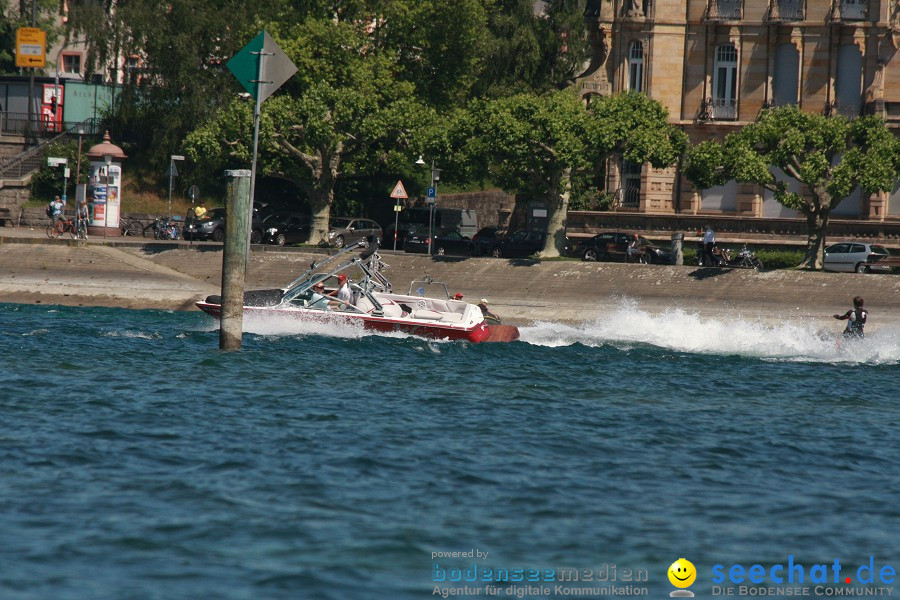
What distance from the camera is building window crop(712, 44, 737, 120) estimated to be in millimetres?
60469

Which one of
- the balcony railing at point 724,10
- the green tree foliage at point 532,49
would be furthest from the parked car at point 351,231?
the balcony railing at point 724,10

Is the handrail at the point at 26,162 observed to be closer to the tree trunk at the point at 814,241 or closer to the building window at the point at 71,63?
the building window at the point at 71,63

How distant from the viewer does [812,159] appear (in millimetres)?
47062

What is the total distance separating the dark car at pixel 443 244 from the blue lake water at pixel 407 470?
2338 centimetres

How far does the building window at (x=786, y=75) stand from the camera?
A: 60062mm

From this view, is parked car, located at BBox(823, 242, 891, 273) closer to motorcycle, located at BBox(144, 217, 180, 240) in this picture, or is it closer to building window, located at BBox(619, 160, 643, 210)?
building window, located at BBox(619, 160, 643, 210)

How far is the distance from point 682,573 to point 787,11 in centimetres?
5011

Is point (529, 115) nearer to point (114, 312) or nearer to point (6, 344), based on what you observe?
point (114, 312)

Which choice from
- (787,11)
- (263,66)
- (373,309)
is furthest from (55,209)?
(787,11)

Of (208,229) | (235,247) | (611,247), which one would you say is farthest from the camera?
(208,229)

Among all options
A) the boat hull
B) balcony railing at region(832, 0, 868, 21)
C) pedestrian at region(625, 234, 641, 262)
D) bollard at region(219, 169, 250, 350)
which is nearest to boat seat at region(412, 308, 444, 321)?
the boat hull

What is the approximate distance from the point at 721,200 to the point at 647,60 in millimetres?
7508

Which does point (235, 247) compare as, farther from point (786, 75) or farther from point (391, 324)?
point (786, 75)

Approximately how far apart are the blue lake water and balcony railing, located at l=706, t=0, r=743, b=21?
106 feet
